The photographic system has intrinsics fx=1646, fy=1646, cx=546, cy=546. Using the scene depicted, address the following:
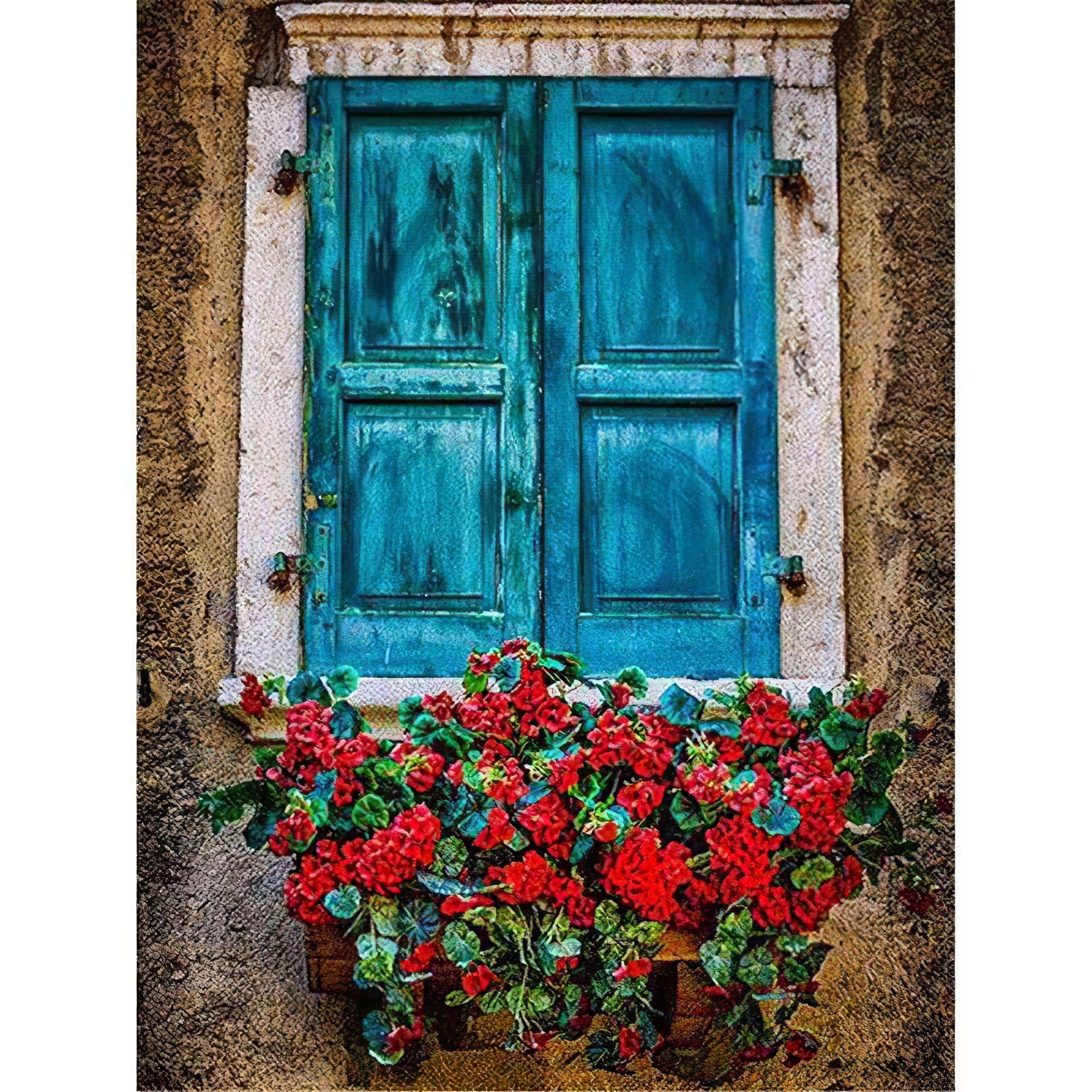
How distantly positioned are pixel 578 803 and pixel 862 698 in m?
0.55

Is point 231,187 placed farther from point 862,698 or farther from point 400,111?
point 862,698

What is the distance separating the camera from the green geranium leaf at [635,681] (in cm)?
306

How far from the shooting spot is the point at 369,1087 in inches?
132

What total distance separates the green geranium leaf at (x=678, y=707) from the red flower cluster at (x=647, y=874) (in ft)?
0.71

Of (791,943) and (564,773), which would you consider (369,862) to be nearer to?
(564,773)

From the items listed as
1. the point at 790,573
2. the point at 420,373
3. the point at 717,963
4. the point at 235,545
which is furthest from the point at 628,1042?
the point at 420,373

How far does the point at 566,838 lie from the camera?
2.98 metres

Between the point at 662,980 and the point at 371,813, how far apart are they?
653 millimetres

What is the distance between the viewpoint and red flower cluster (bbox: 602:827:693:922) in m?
2.92

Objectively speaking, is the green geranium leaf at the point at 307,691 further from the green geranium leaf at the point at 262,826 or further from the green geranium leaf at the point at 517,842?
the green geranium leaf at the point at 517,842

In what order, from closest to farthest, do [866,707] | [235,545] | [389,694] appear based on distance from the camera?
[866,707] → [389,694] → [235,545]

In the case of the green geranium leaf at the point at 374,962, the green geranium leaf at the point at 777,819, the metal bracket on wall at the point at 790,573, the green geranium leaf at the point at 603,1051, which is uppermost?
the metal bracket on wall at the point at 790,573

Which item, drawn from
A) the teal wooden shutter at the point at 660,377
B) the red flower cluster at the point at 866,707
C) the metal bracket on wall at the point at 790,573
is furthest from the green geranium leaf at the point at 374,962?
the metal bracket on wall at the point at 790,573

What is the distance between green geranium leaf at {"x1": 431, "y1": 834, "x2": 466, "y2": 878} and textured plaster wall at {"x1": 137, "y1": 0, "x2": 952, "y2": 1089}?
1.93 ft
